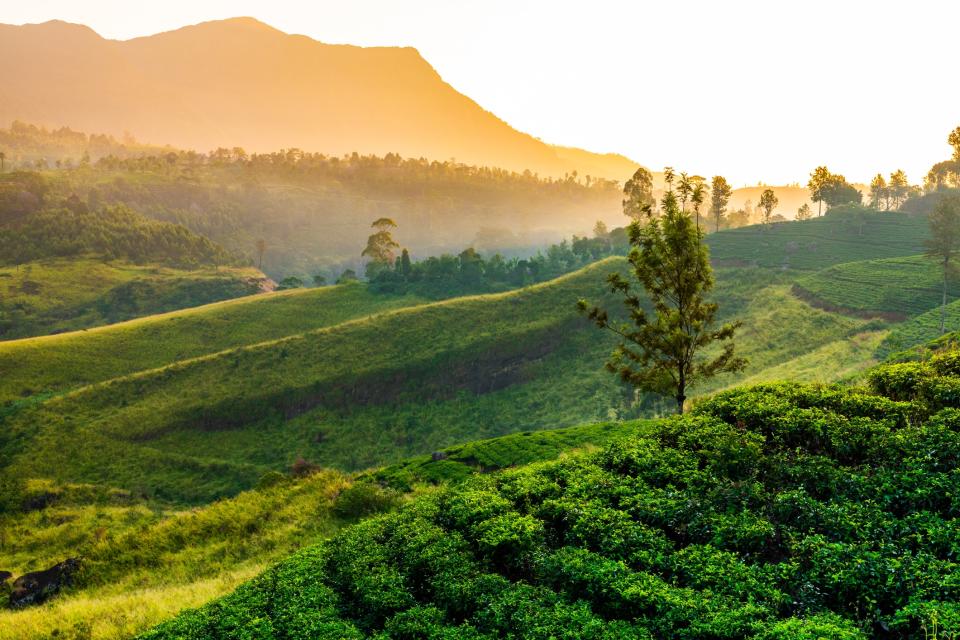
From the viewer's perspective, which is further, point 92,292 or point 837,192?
point 837,192

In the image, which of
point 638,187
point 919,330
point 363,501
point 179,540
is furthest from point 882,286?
point 179,540

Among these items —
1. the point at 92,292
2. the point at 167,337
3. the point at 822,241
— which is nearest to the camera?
the point at 167,337

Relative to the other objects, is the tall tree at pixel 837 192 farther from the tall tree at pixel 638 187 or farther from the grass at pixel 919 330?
the grass at pixel 919 330

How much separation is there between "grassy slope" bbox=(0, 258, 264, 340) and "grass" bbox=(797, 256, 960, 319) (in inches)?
4851

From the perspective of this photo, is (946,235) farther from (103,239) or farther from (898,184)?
(103,239)

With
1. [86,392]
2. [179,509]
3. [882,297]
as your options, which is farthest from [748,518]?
[882,297]

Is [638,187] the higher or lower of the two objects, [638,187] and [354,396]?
the higher

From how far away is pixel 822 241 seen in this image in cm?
9981

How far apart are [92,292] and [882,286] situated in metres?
152

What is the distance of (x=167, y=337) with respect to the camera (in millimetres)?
73500

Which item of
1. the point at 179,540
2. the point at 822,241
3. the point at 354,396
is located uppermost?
the point at 822,241

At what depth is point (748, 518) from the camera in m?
13.4

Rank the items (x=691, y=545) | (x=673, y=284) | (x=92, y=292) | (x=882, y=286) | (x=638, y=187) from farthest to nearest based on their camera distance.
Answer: (x=638, y=187) → (x=92, y=292) → (x=882, y=286) → (x=673, y=284) → (x=691, y=545)

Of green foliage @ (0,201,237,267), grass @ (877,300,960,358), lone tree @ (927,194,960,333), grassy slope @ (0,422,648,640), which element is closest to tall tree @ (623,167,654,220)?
lone tree @ (927,194,960,333)
